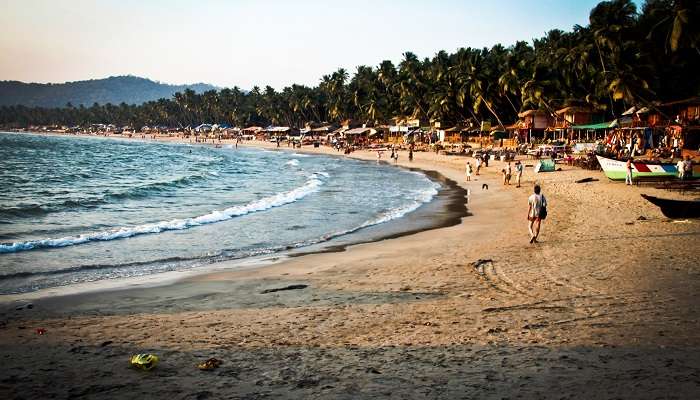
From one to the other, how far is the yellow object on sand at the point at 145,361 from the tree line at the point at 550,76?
39959mm

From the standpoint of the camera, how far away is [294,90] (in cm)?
12925

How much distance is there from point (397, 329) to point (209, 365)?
8.54ft

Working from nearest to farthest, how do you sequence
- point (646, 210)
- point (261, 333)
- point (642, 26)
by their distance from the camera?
point (261, 333), point (646, 210), point (642, 26)

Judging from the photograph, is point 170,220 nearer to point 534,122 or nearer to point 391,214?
point 391,214

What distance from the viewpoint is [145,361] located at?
19.6 feet

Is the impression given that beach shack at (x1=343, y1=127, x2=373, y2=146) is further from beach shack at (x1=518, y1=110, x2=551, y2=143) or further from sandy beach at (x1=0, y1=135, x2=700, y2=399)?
sandy beach at (x1=0, y1=135, x2=700, y2=399)

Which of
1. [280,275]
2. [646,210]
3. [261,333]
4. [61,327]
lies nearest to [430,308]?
[261,333]

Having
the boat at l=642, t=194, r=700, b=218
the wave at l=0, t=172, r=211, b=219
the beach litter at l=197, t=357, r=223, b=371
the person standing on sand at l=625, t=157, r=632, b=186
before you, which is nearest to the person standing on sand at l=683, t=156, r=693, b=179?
the person standing on sand at l=625, t=157, r=632, b=186

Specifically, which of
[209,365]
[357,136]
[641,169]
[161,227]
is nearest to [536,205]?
[209,365]

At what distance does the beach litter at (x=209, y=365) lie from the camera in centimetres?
592

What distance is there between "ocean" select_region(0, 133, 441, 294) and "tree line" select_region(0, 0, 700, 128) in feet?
70.6

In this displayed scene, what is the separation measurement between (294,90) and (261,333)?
12624cm

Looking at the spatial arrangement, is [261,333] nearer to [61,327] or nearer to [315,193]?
[61,327]

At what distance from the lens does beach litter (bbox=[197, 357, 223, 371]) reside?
5922 mm
